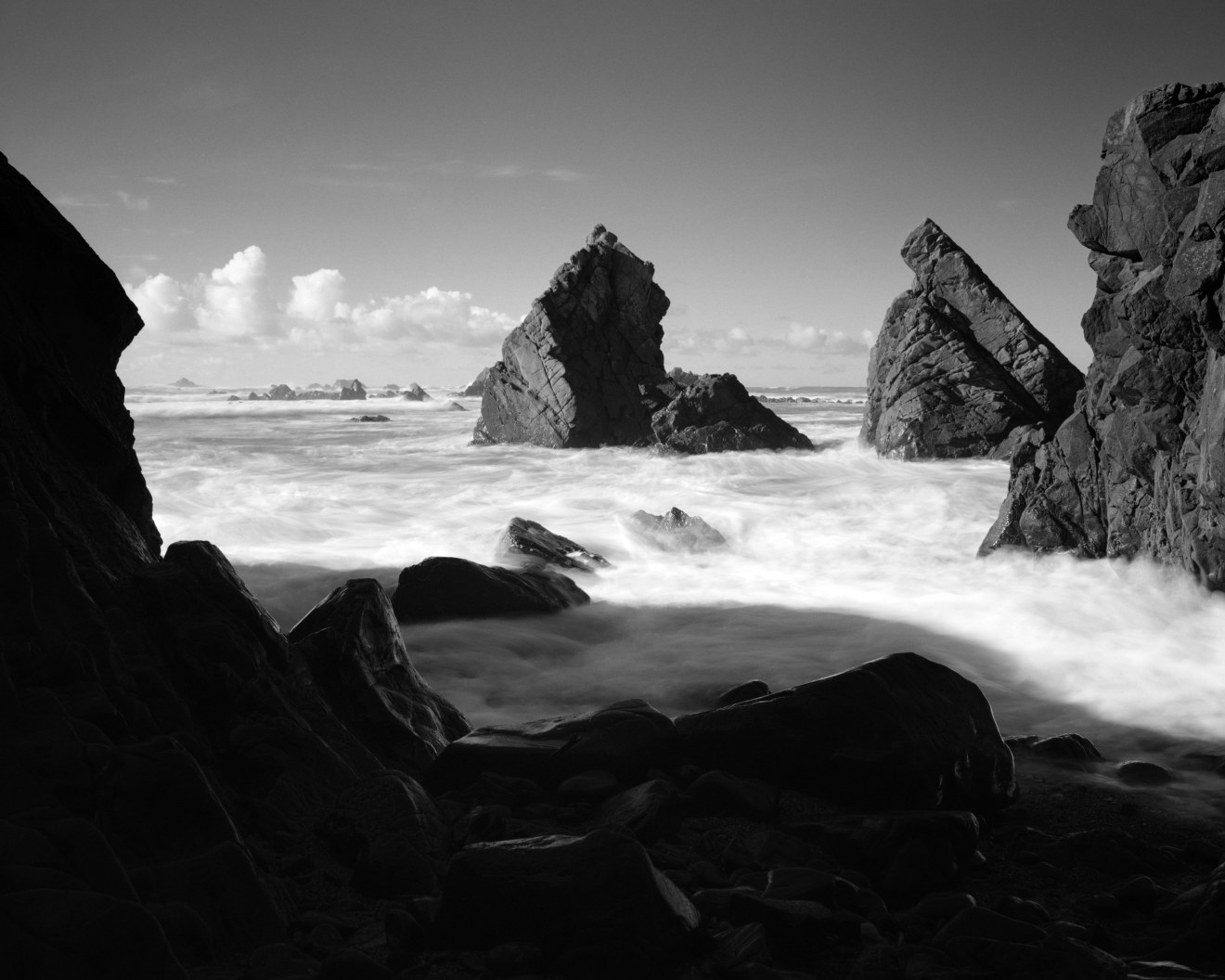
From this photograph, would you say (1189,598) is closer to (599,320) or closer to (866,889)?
(866,889)

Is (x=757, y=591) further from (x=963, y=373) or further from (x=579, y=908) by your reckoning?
(x=963, y=373)

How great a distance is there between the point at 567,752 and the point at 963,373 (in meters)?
20.1

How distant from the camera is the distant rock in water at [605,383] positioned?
27.4 metres

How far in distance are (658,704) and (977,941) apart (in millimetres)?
3539

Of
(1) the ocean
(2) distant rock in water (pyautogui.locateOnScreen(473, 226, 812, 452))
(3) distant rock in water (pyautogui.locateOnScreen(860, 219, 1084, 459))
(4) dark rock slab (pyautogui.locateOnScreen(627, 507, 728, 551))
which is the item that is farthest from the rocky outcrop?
(2) distant rock in water (pyautogui.locateOnScreen(473, 226, 812, 452))

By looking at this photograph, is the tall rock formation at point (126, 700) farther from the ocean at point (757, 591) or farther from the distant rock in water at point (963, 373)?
the distant rock in water at point (963, 373)

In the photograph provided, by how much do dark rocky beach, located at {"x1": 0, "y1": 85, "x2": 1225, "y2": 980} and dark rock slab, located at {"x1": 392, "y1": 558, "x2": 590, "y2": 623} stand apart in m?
2.95

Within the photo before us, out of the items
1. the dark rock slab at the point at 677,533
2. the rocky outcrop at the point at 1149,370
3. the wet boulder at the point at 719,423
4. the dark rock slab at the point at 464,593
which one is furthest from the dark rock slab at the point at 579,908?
the wet boulder at the point at 719,423

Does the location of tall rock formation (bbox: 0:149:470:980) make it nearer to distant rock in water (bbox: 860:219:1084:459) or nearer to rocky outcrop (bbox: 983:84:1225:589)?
rocky outcrop (bbox: 983:84:1225:589)

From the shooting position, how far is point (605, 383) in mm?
29359

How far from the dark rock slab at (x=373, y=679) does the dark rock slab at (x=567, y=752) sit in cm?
24

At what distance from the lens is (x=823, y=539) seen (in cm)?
1334

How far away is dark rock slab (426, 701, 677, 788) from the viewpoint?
13.5 ft

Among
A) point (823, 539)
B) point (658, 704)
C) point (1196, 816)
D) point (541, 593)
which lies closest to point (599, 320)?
point (823, 539)
